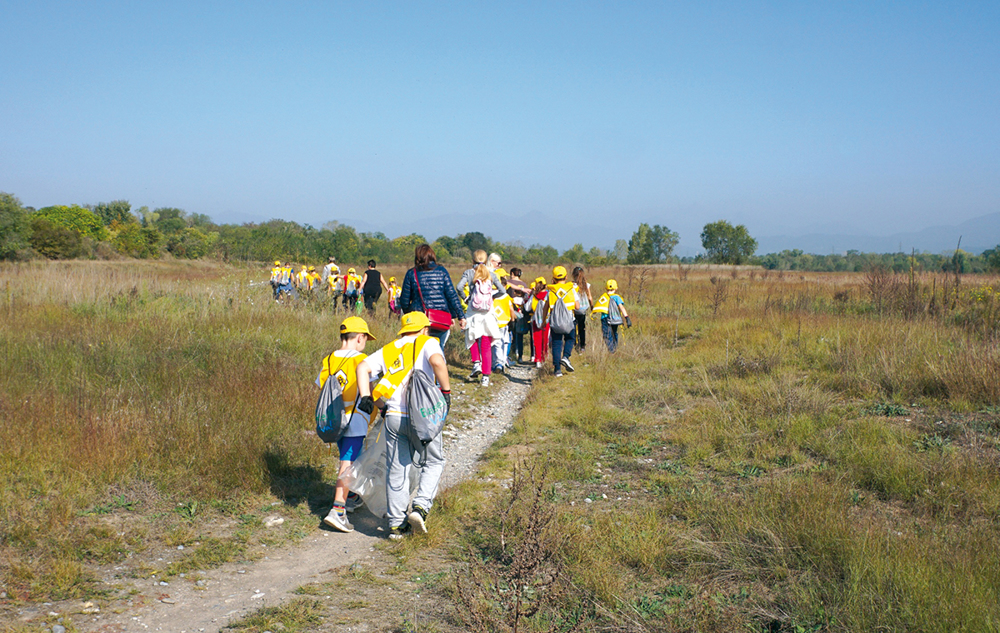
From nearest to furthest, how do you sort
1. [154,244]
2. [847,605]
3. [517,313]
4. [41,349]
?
[847,605], [41,349], [517,313], [154,244]

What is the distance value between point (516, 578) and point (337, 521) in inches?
82.0

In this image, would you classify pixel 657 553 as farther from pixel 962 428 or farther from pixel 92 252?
pixel 92 252

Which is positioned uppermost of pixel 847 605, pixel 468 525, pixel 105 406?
pixel 105 406

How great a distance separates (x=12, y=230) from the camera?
31.2 m

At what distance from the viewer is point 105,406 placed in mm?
5984

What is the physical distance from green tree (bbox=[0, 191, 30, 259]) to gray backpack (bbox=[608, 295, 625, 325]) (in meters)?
30.0

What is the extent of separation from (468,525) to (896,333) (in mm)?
8400

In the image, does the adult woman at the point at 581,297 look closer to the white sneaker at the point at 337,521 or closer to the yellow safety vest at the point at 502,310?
the yellow safety vest at the point at 502,310

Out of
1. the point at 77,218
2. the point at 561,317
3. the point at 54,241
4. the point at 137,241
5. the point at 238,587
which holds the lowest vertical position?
the point at 238,587

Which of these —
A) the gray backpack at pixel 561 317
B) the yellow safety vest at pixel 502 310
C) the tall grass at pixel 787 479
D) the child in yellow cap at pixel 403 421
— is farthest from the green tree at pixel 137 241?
the child in yellow cap at pixel 403 421

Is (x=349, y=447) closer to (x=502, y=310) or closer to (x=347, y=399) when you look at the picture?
(x=347, y=399)

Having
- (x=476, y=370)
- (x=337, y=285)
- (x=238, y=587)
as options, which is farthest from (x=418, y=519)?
(x=337, y=285)

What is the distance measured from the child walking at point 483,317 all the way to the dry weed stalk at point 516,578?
5.38 m

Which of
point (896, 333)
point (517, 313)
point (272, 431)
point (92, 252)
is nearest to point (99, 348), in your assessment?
point (272, 431)
